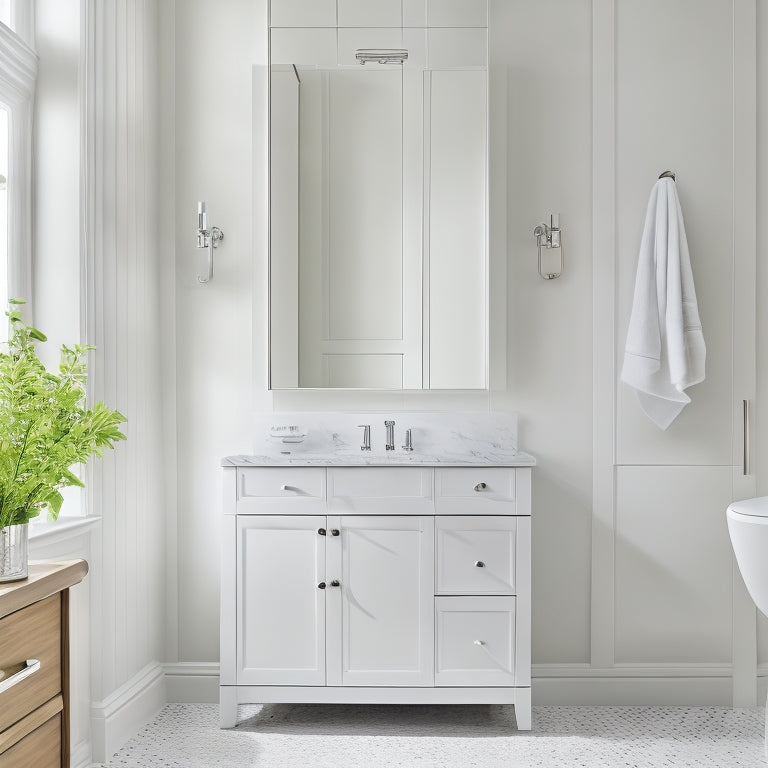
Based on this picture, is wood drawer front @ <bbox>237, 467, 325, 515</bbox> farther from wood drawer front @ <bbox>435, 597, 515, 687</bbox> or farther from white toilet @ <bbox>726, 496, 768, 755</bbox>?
white toilet @ <bbox>726, 496, 768, 755</bbox>

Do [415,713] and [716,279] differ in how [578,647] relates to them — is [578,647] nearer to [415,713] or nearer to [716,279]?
[415,713]

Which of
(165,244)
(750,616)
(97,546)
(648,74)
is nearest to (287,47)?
(165,244)

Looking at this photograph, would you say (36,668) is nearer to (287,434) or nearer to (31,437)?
(31,437)

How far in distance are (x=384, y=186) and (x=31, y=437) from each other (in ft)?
5.16

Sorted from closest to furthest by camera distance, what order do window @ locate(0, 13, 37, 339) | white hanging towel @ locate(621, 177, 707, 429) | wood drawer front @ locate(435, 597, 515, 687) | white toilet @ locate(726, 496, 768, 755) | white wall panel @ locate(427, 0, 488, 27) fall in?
window @ locate(0, 13, 37, 339)
white toilet @ locate(726, 496, 768, 755)
wood drawer front @ locate(435, 597, 515, 687)
white hanging towel @ locate(621, 177, 707, 429)
white wall panel @ locate(427, 0, 488, 27)

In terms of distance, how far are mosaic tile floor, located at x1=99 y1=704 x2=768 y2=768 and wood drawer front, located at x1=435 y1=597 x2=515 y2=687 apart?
0.19 m

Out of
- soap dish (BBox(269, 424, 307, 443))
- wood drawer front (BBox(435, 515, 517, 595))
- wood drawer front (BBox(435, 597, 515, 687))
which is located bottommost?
wood drawer front (BBox(435, 597, 515, 687))

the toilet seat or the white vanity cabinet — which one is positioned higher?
the toilet seat

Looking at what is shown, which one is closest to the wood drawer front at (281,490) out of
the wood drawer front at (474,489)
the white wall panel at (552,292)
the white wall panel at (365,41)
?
the wood drawer front at (474,489)

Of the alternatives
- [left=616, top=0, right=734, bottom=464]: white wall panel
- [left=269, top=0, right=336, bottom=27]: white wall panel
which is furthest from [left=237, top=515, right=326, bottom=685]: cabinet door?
[left=269, top=0, right=336, bottom=27]: white wall panel

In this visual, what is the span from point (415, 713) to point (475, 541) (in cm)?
65

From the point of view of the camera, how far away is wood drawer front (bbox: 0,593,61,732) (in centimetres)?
120

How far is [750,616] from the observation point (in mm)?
2516

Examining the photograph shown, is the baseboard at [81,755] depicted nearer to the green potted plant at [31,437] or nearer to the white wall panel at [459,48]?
the green potted plant at [31,437]
